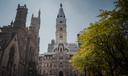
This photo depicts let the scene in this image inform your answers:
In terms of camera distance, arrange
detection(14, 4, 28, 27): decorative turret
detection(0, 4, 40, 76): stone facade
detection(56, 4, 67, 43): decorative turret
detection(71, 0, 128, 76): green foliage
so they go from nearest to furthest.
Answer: detection(71, 0, 128, 76): green foliage → detection(0, 4, 40, 76): stone facade → detection(14, 4, 28, 27): decorative turret → detection(56, 4, 67, 43): decorative turret

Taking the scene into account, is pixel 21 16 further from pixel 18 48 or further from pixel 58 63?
pixel 58 63

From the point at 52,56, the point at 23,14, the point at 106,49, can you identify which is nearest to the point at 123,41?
Answer: the point at 106,49

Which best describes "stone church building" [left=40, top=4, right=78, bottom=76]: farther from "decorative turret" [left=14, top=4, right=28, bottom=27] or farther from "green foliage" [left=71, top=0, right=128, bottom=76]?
"green foliage" [left=71, top=0, right=128, bottom=76]

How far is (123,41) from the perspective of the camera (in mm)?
20250

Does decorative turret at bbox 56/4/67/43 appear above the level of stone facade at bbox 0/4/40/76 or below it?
above

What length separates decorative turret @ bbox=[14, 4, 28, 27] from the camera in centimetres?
4749

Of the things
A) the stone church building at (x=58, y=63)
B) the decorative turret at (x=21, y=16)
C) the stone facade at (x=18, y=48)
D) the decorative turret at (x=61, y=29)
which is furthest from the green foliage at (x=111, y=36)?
the decorative turret at (x=61, y=29)

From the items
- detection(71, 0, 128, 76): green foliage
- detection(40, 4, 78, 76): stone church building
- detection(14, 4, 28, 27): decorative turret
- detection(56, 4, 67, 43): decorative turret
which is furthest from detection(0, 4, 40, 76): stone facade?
detection(56, 4, 67, 43): decorative turret

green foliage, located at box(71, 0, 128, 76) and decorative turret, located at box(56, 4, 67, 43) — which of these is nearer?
green foliage, located at box(71, 0, 128, 76)

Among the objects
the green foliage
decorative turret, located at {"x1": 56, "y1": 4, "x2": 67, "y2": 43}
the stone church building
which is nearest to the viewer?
the green foliage

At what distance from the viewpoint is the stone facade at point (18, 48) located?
121ft

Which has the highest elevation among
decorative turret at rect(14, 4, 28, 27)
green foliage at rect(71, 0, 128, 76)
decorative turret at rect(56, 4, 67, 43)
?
decorative turret at rect(56, 4, 67, 43)

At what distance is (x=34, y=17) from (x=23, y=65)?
24028 millimetres

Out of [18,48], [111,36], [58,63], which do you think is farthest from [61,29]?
[111,36]
